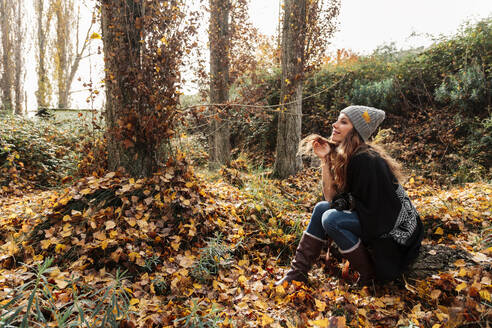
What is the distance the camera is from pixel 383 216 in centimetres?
215

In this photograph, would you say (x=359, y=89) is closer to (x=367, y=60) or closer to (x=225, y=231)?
(x=367, y=60)

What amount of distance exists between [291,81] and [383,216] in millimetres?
3963

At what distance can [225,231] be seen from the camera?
306 centimetres

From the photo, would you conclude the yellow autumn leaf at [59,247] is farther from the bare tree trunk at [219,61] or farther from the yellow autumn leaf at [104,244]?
the bare tree trunk at [219,61]

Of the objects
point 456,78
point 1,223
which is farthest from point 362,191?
point 456,78

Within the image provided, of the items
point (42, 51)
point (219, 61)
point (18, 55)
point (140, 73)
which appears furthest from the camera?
point (42, 51)

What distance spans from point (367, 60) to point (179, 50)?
7525 mm

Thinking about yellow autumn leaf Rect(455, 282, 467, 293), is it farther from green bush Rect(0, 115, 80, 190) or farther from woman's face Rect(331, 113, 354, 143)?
green bush Rect(0, 115, 80, 190)

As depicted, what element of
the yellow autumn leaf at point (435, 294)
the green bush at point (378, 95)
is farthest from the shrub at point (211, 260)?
the green bush at point (378, 95)

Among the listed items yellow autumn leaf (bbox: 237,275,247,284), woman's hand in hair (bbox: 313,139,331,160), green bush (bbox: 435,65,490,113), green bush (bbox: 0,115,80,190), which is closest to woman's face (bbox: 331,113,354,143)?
woman's hand in hair (bbox: 313,139,331,160)

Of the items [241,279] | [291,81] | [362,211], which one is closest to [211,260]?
[241,279]

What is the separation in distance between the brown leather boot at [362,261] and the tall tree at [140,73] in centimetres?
225

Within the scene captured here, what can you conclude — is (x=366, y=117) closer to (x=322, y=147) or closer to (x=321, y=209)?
(x=322, y=147)

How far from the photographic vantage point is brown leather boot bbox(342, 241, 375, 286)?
2.24 meters
